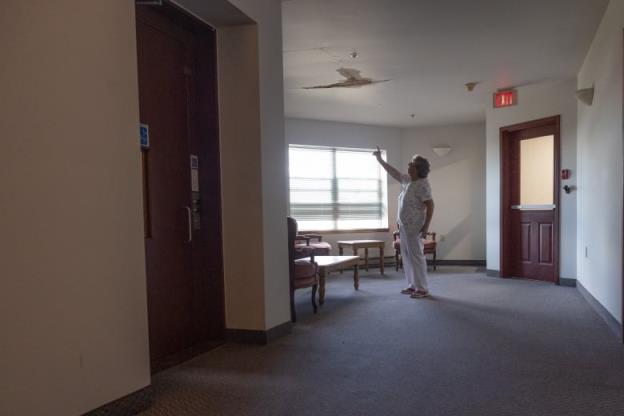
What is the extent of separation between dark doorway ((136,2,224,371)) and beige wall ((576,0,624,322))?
276cm

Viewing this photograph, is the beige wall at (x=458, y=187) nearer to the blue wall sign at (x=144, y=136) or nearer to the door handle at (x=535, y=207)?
the door handle at (x=535, y=207)

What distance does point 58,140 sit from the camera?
A: 1.79 meters

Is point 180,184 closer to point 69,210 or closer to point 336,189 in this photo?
point 69,210

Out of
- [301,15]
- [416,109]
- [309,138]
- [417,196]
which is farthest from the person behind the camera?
[309,138]

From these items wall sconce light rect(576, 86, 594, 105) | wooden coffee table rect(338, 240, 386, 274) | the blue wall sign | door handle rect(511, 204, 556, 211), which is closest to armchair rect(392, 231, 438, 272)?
wooden coffee table rect(338, 240, 386, 274)

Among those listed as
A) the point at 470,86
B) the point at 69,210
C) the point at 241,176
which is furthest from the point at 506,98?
the point at 69,210

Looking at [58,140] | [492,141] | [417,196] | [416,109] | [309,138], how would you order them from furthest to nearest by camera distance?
[309,138]
[416,109]
[492,141]
[417,196]
[58,140]

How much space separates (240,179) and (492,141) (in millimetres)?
4474

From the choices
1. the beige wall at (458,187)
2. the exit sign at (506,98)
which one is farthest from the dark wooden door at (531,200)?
the beige wall at (458,187)

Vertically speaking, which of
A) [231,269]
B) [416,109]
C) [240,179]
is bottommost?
[231,269]

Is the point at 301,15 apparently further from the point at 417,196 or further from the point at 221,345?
the point at 221,345

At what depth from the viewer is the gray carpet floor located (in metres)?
2.17

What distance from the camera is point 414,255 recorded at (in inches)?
193

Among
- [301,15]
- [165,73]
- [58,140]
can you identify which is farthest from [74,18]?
[301,15]
